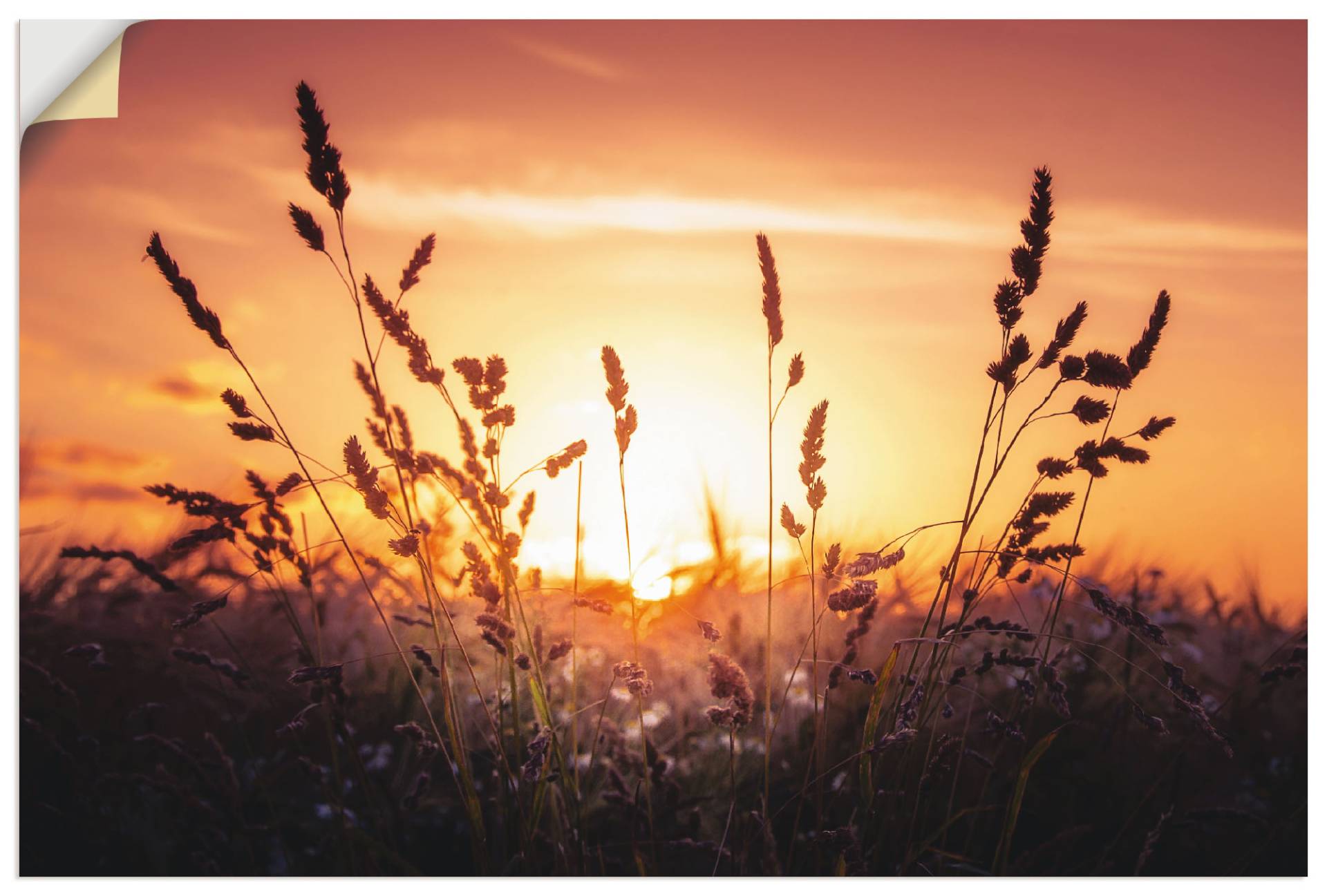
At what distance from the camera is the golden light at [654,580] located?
201 cm

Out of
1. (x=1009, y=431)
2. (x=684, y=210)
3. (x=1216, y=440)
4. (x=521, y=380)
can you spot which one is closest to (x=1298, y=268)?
(x=1216, y=440)

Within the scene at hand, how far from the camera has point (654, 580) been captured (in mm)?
2039

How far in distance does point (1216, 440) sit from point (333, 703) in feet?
6.15

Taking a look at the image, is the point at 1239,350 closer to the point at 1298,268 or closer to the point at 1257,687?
the point at 1298,268

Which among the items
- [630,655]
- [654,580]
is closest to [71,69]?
[654,580]

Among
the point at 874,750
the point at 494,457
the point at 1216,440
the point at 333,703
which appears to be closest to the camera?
the point at 874,750

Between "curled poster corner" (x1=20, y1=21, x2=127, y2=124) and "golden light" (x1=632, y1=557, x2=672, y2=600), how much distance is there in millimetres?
1553

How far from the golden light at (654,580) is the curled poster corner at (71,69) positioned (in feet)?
5.09

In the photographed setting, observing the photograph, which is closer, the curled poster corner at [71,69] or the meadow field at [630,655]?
the meadow field at [630,655]

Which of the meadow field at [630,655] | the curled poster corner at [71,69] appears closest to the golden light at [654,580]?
the meadow field at [630,655]

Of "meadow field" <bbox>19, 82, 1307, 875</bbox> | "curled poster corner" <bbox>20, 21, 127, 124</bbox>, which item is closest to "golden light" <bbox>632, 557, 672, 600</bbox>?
"meadow field" <bbox>19, 82, 1307, 875</bbox>

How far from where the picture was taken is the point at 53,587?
228cm

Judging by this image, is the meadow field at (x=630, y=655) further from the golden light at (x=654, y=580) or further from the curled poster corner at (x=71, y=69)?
the curled poster corner at (x=71, y=69)

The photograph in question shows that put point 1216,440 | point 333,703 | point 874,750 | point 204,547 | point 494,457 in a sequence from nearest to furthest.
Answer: point 874,750 < point 494,457 < point 333,703 < point 1216,440 < point 204,547
